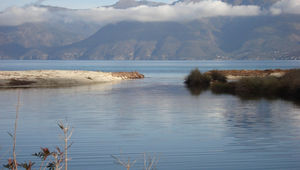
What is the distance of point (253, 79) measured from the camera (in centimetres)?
3800

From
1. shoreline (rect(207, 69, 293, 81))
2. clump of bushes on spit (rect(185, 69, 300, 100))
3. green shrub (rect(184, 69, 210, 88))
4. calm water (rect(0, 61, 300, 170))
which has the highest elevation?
shoreline (rect(207, 69, 293, 81))

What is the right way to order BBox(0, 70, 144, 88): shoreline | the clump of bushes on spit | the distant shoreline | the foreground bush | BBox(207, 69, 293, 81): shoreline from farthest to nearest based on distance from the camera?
the distant shoreline
BBox(207, 69, 293, 81): shoreline
BBox(0, 70, 144, 88): shoreline
the foreground bush
the clump of bushes on spit

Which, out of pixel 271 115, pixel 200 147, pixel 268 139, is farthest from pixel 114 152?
pixel 271 115

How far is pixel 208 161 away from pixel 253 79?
1052 inches

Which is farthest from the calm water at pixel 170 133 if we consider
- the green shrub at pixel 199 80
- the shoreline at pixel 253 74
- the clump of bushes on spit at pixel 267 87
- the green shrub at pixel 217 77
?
the shoreline at pixel 253 74

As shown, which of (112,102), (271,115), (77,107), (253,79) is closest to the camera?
(271,115)

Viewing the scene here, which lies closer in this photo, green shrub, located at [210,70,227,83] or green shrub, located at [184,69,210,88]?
green shrub, located at [184,69,210,88]

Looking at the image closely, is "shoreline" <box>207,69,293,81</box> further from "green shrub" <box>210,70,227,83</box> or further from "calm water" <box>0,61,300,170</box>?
"calm water" <box>0,61,300,170</box>

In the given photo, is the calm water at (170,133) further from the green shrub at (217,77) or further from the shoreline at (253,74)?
the shoreline at (253,74)

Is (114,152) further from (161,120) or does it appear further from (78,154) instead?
(161,120)

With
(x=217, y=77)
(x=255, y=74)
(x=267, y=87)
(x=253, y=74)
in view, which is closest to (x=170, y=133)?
(x=267, y=87)

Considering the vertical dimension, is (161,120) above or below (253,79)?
below

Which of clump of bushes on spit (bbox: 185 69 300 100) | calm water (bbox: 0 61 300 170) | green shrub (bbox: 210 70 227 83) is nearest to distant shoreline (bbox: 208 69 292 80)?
green shrub (bbox: 210 70 227 83)

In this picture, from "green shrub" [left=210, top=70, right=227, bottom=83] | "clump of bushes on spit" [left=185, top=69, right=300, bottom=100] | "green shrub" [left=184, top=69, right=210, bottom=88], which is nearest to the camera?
"clump of bushes on spit" [left=185, top=69, right=300, bottom=100]
